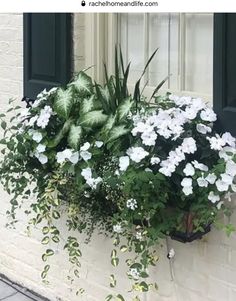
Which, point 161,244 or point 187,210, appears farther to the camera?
point 161,244

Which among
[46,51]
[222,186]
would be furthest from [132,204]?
[46,51]

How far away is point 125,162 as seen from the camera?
3072 millimetres

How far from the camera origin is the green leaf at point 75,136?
11.1 ft

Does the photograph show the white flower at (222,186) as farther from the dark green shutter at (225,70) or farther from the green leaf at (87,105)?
the green leaf at (87,105)

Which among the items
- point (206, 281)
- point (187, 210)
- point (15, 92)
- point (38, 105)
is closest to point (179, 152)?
point (187, 210)

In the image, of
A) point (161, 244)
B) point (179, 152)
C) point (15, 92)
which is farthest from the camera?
point (15, 92)

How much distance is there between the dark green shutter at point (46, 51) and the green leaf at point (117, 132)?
2.77ft

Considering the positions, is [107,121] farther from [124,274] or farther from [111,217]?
[124,274]

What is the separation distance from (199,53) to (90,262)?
4.62 feet

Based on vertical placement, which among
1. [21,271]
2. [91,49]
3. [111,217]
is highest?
[91,49]

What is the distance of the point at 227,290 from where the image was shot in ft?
10.7

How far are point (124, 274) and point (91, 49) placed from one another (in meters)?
1.33

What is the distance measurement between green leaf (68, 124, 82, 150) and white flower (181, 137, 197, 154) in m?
0.62

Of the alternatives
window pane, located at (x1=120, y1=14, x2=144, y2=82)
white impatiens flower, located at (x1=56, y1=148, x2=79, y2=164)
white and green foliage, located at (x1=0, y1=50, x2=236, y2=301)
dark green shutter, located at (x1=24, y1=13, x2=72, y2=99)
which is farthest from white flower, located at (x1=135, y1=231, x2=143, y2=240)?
dark green shutter, located at (x1=24, y1=13, x2=72, y2=99)
